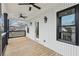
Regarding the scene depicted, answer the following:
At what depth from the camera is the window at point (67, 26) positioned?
432 cm

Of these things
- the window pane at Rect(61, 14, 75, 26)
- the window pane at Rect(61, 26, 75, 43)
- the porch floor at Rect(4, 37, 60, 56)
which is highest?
the window pane at Rect(61, 14, 75, 26)

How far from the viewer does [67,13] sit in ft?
15.6

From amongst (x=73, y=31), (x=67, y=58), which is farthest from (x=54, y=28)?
(x=67, y=58)

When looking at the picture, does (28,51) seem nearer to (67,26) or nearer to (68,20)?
(67,26)

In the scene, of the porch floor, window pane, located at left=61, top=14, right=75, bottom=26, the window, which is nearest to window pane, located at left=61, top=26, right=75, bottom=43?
the window

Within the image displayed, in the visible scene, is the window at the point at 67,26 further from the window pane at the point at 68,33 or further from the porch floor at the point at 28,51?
the porch floor at the point at 28,51

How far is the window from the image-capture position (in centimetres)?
432

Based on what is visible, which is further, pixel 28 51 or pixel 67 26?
pixel 28 51

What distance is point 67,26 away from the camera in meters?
Result: 4.87

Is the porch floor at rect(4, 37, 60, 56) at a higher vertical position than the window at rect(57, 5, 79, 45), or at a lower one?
lower

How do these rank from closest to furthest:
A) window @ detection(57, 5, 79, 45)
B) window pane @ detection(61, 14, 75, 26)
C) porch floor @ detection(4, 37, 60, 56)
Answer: window @ detection(57, 5, 79, 45), window pane @ detection(61, 14, 75, 26), porch floor @ detection(4, 37, 60, 56)

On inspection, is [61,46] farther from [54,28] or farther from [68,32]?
[54,28]

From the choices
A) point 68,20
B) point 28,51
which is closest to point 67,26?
point 68,20

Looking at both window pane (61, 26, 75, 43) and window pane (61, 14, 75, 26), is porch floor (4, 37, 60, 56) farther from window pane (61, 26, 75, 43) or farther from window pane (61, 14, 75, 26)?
window pane (61, 14, 75, 26)
